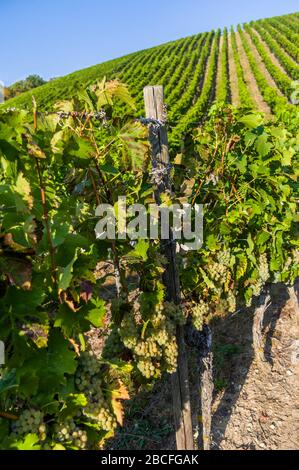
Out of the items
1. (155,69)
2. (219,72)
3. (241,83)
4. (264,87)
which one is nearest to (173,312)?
(264,87)

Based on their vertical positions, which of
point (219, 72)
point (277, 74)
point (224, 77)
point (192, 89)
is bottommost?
point (192, 89)

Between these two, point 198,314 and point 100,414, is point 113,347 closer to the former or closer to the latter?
point 100,414

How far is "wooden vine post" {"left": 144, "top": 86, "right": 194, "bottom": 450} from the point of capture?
7.54ft

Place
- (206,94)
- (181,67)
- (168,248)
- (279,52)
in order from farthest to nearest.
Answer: (181,67) → (279,52) → (206,94) → (168,248)

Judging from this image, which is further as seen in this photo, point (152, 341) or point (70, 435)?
point (152, 341)

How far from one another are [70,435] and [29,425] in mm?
174

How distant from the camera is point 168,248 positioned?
2.48 m

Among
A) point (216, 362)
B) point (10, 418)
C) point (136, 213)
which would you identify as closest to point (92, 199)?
point (136, 213)

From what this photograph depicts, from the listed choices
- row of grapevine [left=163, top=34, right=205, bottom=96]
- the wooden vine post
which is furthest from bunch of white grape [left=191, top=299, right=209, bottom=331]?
row of grapevine [left=163, top=34, right=205, bottom=96]

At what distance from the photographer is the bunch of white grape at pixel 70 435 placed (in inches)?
61.1

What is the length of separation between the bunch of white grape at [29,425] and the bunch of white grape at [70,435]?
65 mm

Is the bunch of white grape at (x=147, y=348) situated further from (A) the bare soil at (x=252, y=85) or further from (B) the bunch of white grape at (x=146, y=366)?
(A) the bare soil at (x=252, y=85)

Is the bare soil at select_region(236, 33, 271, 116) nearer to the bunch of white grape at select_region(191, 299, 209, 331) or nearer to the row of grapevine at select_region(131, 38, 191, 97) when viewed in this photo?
the row of grapevine at select_region(131, 38, 191, 97)
